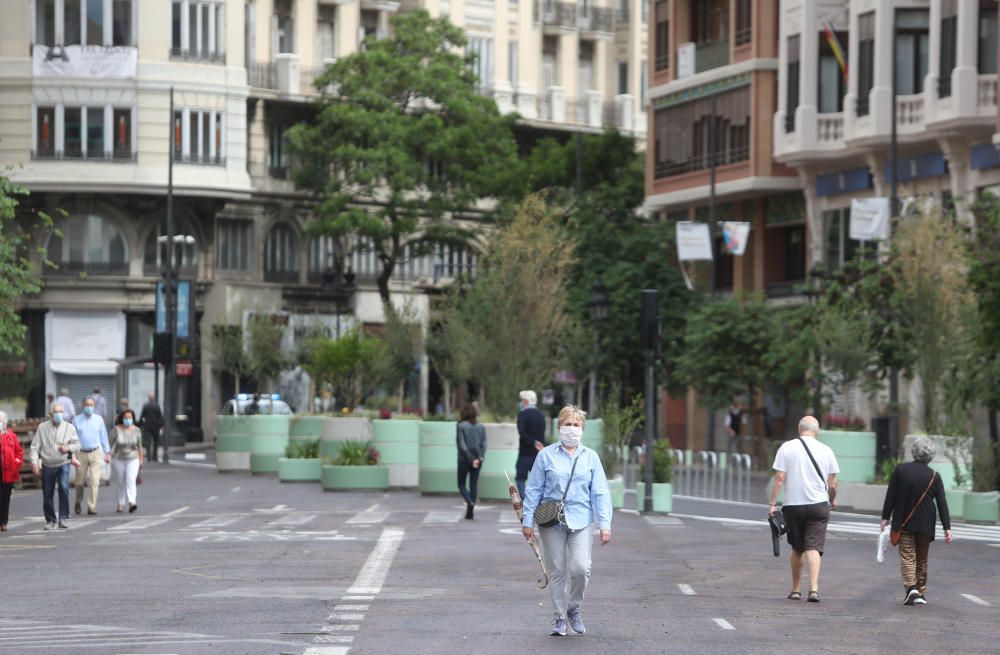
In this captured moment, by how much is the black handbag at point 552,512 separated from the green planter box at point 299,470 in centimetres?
2895

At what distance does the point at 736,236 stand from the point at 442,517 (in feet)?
90.4

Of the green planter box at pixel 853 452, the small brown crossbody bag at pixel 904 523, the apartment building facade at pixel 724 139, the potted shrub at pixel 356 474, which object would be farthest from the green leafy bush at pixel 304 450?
the small brown crossbody bag at pixel 904 523

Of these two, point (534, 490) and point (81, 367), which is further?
point (81, 367)

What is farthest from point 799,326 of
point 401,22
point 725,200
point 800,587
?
point 800,587

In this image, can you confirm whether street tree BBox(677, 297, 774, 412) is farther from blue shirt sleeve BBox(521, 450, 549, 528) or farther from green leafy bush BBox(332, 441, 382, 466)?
blue shirt sleeve BBox(521, 450, 549, 528)

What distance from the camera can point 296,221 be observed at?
76.1 meters

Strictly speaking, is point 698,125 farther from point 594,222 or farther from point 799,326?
point 799,326

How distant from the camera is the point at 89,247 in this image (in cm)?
7119

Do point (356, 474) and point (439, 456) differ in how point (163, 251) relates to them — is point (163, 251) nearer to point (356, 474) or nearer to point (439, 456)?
point (356, 474)

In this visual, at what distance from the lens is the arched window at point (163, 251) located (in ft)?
Result: 236

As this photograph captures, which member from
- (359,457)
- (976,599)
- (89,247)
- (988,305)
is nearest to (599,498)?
(976,599)

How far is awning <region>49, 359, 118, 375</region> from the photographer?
70062 millimetres

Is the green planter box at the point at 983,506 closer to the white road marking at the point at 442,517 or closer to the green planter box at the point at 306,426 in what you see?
the white road marking at the point at 442,517

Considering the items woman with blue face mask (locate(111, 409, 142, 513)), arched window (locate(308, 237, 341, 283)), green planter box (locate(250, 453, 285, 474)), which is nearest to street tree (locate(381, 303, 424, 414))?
green planter box (locate(250, 453, 285, 474))
